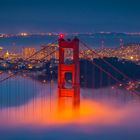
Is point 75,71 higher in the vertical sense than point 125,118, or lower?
higher

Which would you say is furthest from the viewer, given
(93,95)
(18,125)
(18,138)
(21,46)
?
(21,46)

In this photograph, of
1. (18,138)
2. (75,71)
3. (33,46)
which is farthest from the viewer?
(33,46)

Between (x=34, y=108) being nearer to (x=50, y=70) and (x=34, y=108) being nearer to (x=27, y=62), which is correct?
(x=27, y=62)

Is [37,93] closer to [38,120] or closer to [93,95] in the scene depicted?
[93,95]

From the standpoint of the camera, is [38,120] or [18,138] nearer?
[18,138]

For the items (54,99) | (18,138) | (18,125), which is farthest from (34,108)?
(18,138)

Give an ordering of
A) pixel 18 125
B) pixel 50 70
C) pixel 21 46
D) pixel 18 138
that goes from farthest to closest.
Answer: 1. pixel 21 46
2. pixel 50 70
3. pixel 18 125
4. pixel 18 138

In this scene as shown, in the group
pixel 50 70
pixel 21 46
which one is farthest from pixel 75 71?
pixel 21 46
